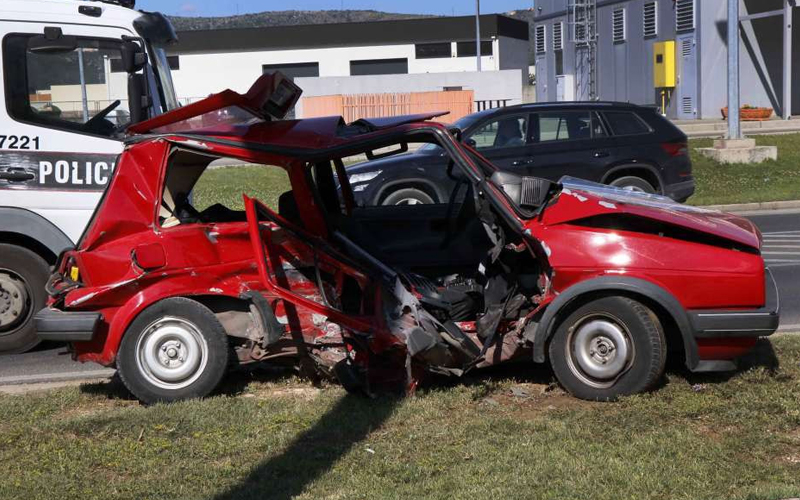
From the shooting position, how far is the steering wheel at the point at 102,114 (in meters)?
8.40

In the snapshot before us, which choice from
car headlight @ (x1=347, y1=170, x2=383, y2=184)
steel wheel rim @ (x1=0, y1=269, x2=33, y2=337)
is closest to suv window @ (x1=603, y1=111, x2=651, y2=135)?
car headlight @ (x1=347, y1=170, x2=383, y2=184)

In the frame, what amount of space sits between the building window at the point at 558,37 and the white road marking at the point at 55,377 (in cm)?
4426

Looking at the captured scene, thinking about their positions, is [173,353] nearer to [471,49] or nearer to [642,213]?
[642,213]

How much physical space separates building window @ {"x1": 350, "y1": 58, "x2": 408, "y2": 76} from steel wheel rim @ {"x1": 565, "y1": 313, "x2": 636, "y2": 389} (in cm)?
5684

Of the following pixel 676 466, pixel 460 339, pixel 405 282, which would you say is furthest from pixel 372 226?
pixel 676 466

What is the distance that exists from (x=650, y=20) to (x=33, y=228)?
37.1 m

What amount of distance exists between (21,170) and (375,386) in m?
3.90

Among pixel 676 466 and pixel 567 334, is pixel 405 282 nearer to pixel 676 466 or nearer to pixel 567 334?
pixel 567 334

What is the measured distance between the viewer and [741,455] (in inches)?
195

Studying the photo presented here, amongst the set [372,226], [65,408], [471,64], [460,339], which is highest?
[471,64]

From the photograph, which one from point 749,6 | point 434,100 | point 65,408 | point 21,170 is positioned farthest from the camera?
point 749,6

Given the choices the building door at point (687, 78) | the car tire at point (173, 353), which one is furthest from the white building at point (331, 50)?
the car tire at point (173, 353)

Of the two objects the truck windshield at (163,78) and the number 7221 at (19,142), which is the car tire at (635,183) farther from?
the number 7221 at (19,142)

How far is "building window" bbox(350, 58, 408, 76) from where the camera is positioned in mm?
61781
